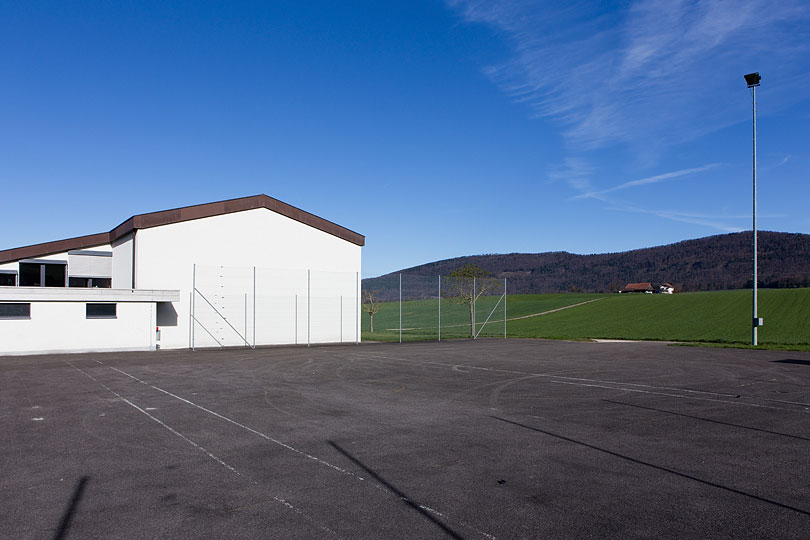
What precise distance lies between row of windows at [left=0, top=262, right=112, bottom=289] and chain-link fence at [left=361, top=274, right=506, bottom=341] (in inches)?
582

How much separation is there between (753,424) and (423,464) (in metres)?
5.95

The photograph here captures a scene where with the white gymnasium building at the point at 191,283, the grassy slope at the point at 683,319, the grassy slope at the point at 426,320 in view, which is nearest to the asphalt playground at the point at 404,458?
the white gymnasium building at the point at 191,283

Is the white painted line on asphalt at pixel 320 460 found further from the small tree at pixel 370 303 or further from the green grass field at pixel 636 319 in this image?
the green grass field at pixel 636 319

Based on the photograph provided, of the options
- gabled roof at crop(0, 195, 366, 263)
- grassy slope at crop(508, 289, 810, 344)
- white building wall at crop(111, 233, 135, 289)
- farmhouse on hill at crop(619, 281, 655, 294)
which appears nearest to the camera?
gabled roof at crop(0, 195, 366, 263)

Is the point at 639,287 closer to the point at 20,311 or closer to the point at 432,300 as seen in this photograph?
the point at 432,300

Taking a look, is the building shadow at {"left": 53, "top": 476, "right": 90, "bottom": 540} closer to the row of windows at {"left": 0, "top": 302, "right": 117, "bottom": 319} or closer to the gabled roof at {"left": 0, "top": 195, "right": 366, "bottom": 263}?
the row of windows at {"left": 0, "top": 302, "right": 117, "bottom": 319}

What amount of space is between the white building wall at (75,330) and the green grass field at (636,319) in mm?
15511

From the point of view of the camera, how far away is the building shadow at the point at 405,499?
4715 mm

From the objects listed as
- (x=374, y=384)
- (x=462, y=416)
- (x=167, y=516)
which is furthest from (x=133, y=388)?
(x=167, y=516)

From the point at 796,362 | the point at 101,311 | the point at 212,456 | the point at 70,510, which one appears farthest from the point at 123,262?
the point at 796,362

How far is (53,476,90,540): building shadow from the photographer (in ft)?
15.3

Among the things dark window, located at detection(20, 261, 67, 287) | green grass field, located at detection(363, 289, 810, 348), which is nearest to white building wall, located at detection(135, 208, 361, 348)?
green grass field, located at detection(363, 289, 810, 348)

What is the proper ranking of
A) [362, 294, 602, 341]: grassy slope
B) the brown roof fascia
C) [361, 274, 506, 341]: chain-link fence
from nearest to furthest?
the brown roof fascia < [361, 274, 506, 341]: chain-link fence < [362, 294, 602, 341]: grassy slope

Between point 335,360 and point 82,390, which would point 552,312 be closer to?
point 335,360
